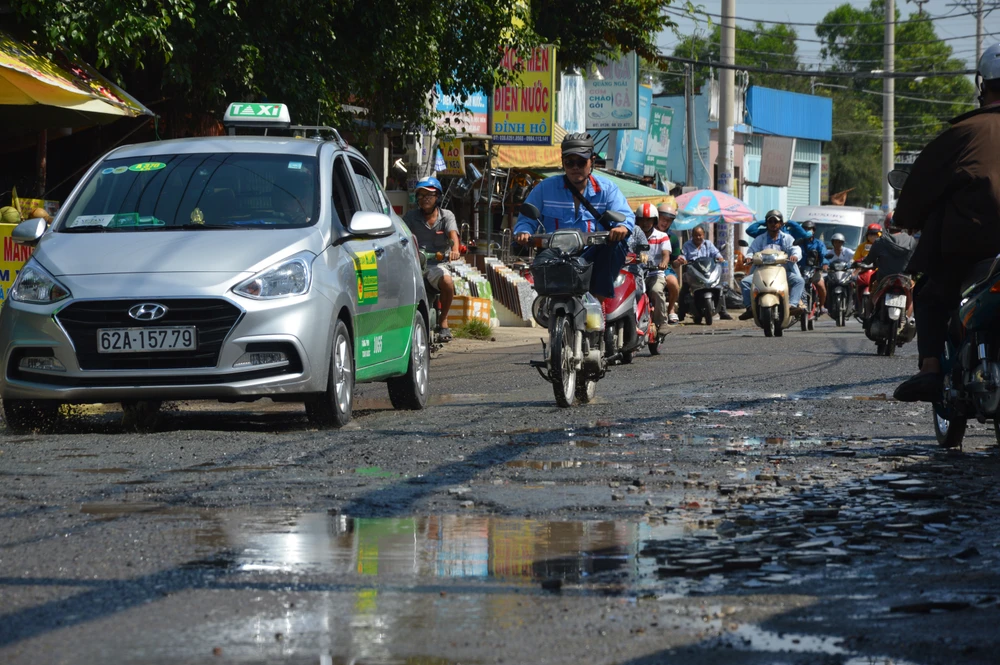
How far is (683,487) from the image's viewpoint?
20.9 ft

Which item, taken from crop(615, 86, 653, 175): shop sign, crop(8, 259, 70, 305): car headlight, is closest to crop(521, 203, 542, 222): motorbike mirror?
crop(8, 259, 70, 305): car headlight

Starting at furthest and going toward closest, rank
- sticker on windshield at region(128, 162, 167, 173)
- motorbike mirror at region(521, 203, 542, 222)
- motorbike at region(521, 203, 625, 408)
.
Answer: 1. motorbike mirror at region(521, 203, 542, 222)
2. motorbike at region(521, 203, 625, 408)
3. sticker on windshield at region(128, 162, 167, 173)

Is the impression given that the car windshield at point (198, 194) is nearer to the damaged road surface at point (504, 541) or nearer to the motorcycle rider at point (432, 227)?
the damaged road surface at point (504, 541)

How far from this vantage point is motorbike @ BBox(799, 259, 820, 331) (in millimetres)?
24625

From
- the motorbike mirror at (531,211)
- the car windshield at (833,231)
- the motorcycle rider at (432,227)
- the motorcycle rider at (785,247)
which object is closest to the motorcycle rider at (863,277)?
the motorcycle rider at (785,247)

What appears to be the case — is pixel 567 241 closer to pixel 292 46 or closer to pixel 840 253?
pixel 292 46

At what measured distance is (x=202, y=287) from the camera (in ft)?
27.5

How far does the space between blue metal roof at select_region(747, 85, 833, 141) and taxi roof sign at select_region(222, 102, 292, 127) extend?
55.0 meters

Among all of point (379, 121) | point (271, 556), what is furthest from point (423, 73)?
point (271, 556)

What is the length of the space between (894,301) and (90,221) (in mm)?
10091

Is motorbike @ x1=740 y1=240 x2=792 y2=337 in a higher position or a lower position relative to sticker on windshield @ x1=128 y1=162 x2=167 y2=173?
lower

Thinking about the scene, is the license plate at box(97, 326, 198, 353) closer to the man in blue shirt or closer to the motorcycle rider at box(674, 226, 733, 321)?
the man in blue shirt

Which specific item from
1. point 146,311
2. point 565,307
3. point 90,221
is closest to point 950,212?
point 565,307

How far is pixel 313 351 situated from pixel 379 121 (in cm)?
1178
